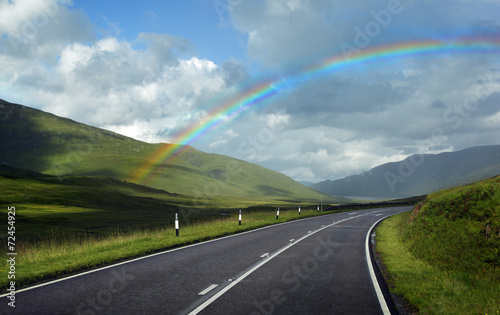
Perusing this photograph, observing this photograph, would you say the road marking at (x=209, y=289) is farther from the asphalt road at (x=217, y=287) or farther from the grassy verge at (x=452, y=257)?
the grassy verge at (x=452, y=257)

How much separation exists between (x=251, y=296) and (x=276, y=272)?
2495 millimetres

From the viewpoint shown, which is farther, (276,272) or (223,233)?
(223,233)

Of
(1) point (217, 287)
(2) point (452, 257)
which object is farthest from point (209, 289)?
(2) point (452, 257)

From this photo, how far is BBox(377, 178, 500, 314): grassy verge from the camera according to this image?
23.0 ft

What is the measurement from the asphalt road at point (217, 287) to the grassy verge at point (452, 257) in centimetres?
105

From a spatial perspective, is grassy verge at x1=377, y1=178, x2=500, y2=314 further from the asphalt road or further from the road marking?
the road marking

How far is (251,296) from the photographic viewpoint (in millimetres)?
7020

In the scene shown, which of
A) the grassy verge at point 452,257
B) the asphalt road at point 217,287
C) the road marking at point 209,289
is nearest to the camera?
the asphalt road at point 217,287

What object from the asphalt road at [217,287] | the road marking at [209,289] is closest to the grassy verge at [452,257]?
the asphalt road at [217,287]

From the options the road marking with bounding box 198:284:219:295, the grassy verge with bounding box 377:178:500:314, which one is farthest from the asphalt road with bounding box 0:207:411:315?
the grassy verge with bounding box 377:178:500:314

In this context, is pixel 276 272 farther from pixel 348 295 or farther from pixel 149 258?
pixel 149 258

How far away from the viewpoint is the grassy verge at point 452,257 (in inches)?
276

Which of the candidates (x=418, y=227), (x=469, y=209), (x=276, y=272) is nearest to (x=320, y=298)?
(x=276, y=272)

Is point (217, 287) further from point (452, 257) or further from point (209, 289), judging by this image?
point (452, 257)
